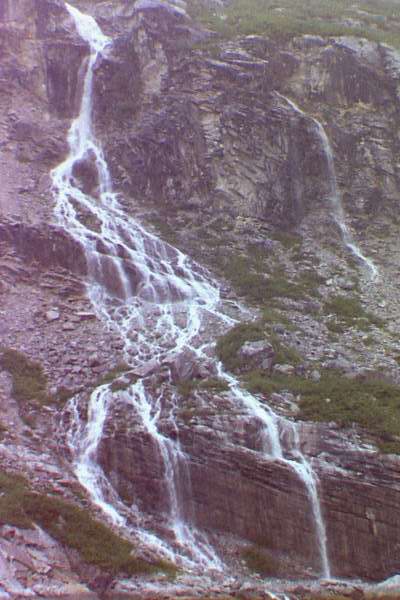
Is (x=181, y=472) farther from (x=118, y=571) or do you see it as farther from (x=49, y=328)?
(x=49, y=328)

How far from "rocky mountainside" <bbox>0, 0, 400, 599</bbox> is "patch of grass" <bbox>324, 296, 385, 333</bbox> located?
0.29ft

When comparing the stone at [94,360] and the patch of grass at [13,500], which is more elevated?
the stone at [94,360]

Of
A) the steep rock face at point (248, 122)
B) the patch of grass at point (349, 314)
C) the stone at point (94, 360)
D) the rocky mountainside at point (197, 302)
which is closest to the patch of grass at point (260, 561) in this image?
the rocky mountainside at point (197, 302)

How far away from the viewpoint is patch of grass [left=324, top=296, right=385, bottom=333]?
70.5 feet

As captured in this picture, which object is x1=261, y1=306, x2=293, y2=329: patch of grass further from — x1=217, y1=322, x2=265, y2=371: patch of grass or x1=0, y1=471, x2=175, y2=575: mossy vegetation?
x1=0, y1=471, x2=175, y2=575: mossy vegetation

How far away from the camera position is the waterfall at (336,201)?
26525mm

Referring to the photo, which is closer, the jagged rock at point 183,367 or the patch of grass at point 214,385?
the patch of grass at point 214,385

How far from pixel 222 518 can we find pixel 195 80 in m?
24.4

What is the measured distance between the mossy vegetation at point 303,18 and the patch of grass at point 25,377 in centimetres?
2529

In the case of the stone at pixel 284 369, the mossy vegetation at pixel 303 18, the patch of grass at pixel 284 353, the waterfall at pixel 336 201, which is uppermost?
the mossy vegetation at pixel 303 18

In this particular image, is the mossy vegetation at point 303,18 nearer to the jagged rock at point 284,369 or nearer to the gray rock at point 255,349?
the gray rock at point 255,349

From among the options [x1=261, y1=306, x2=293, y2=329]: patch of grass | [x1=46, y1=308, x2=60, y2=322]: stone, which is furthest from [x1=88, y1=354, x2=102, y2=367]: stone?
[x1=261, y1=306, x2=293, y2=329]: patch of grass

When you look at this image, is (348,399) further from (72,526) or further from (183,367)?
(72,526)

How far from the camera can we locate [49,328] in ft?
64.3
